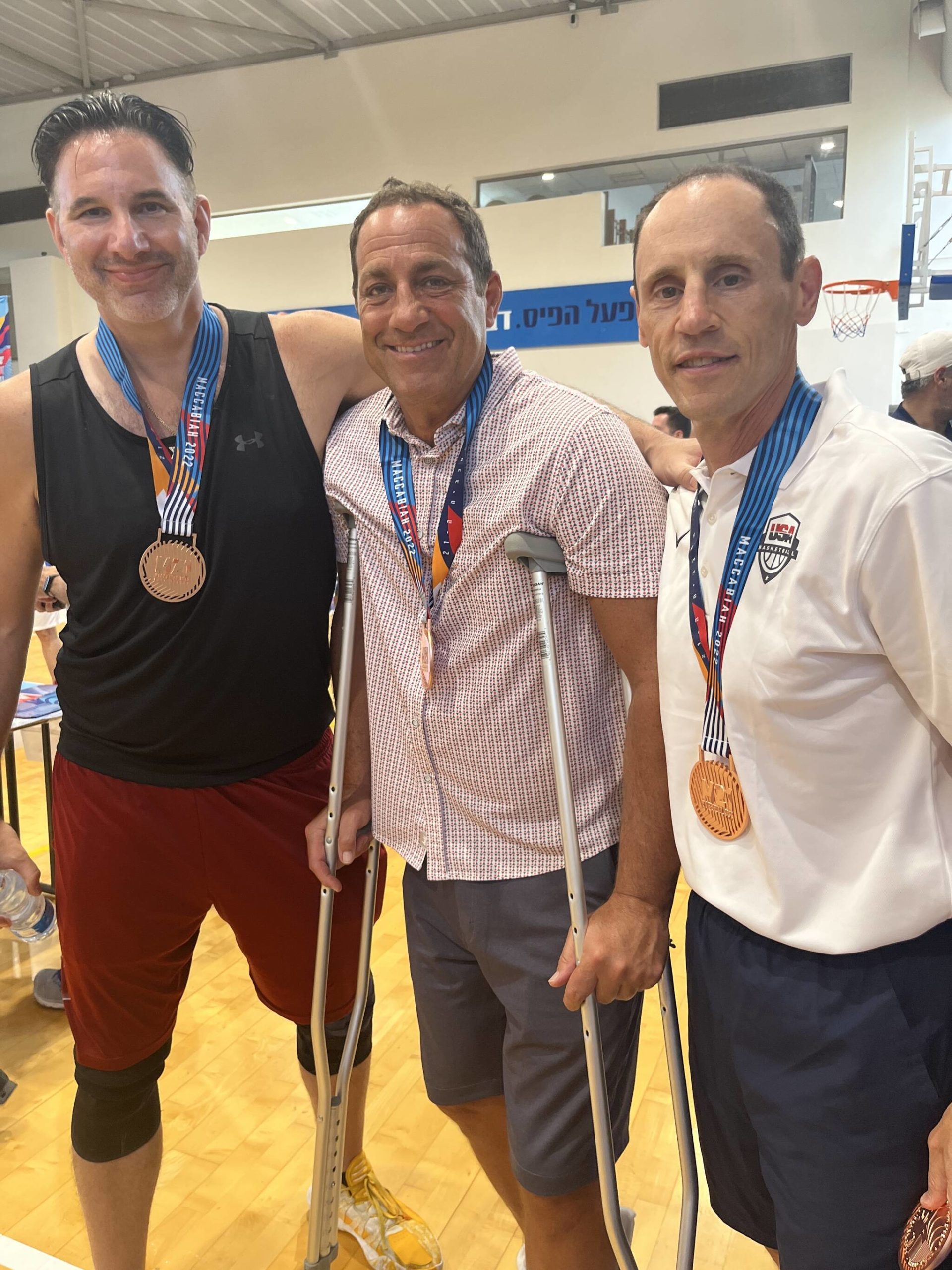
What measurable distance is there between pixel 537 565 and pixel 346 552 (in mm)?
639

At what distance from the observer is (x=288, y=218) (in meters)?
11.9

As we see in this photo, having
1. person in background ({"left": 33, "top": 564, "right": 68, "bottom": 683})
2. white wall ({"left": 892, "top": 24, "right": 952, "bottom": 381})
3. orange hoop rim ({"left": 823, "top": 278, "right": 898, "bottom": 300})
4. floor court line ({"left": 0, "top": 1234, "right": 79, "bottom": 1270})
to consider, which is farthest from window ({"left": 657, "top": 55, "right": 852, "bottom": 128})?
floor court line ({"left": 0, "top": 1234, "right": 79, "bottom": 1270})

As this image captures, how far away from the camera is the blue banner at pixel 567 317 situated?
10.1 m

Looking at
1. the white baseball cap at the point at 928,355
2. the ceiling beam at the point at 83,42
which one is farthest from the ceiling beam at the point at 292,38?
the white baseball cap at the point at 928,355

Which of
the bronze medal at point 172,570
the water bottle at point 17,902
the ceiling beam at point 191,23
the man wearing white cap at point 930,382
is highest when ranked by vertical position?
the ceiling beam at point 191,23

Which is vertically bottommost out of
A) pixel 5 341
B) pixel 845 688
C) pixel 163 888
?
pixel 163 888

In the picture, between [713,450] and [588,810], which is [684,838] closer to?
[588,810]

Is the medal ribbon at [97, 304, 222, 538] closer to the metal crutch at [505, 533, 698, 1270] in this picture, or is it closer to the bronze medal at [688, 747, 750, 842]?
the metal crutch at [505, 533, 698, 1270]

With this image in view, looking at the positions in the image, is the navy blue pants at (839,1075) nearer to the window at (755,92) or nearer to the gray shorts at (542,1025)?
the gray shorts at (542,1025)

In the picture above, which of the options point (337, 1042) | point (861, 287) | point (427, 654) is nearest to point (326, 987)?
point (337, 1042)

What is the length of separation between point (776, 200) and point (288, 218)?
1171cm

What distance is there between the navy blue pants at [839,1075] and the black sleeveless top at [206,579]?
1116 mm

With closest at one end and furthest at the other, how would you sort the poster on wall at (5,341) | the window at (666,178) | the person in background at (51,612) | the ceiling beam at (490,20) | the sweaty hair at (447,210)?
the sweaty hair at (447,210)
the person in background at (51,612)
the window at (666,178)
the ceiling beam at (490,20)
the poster on wall at (5,341)

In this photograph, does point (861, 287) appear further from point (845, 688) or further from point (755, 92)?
point (845, 688)
